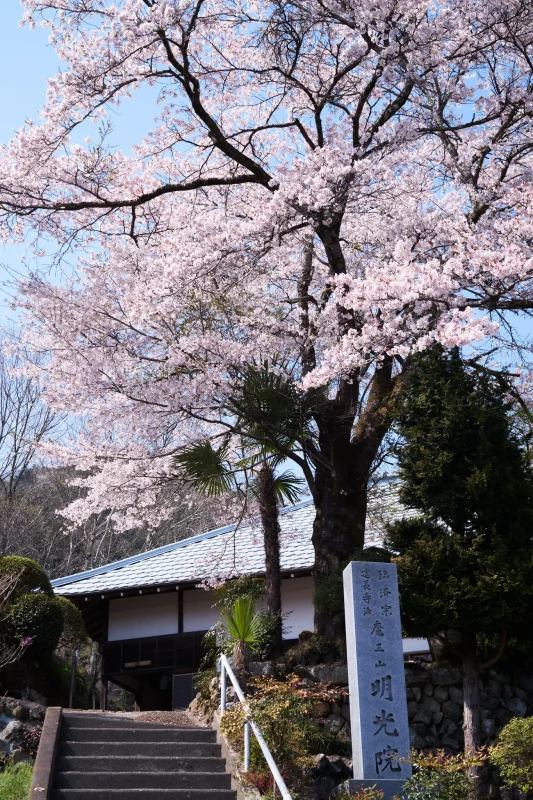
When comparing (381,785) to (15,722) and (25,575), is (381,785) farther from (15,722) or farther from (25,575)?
(25,575)

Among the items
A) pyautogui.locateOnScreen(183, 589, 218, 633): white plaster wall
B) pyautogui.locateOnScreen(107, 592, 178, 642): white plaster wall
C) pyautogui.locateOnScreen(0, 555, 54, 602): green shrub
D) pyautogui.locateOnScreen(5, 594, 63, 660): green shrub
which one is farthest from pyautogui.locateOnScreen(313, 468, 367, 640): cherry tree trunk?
pyautogui.locateOnScreen(0, 555, 54, 602): green shrub

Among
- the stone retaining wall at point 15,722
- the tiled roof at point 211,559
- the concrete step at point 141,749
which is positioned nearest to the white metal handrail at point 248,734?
the concrete step at point 141,749

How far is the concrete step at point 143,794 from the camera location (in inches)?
283

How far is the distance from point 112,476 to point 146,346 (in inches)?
98.0

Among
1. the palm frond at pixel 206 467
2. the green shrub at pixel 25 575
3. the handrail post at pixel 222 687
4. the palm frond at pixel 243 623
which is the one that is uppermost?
the palm frond at pixel 206 467

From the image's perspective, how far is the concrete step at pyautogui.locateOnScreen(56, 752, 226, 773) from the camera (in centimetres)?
779

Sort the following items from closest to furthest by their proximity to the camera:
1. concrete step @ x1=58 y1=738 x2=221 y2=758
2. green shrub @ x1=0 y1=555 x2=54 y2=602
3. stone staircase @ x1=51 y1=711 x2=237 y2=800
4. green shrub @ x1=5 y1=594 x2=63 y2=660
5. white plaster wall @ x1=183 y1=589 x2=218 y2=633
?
stone staircase @ x1=51 y1=711 x2=237 y2=800, concrete step @ x1=58 y1=738 x2=221 y2=758, green shrub @ x1=5 y1=594 x2=63 y2=660, green shrub @ x1=0 y1=555 x2=54 y2=602, white plaster wall @ x1=183 y1=589 x2=218 y2=633

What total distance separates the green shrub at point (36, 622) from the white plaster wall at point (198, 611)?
251cm

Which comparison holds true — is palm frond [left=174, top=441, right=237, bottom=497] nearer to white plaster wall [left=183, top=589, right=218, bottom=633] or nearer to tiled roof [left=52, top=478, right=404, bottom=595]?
tiled roof [left=52, top=478, right=404, bottom=595]

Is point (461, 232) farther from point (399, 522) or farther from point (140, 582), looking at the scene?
point (140, 582)

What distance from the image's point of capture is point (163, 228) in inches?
500

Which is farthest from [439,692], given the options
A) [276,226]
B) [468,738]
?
[276,226]

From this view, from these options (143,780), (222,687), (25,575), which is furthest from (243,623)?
(25,575)

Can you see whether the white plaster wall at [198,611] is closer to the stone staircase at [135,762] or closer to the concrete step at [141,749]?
the stone staircase at [135,762]
